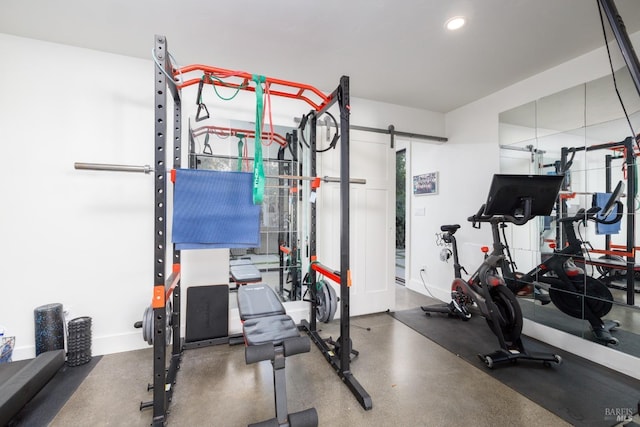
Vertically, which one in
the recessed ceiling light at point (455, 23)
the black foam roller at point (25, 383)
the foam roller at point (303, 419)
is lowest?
the foam roller at point (303, 419)

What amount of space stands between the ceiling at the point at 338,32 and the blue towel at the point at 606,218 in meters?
1.38

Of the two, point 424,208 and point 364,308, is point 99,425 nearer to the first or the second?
point 364,308

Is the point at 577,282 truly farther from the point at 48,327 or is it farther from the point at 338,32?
the point at 48,327

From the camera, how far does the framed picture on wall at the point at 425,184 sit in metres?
4.41

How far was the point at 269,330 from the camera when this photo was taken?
6.15 ft

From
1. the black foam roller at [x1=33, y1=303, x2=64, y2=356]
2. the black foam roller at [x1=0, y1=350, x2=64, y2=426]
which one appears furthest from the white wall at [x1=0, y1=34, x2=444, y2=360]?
the black foam roller at [x1=0, y1=350, x2=64, y2=426]

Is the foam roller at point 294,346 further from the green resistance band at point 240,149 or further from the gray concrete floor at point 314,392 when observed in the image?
the green resistance band at point 240,149

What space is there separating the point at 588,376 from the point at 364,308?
2.18m

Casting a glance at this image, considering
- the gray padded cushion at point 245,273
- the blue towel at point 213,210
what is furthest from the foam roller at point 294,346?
the gray padded cushion at point 245,273

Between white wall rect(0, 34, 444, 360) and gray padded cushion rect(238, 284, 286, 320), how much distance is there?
736mm

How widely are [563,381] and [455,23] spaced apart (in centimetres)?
305

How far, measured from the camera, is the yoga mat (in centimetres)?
189

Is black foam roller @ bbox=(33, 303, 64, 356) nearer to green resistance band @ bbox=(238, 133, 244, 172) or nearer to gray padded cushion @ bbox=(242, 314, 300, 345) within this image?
gray padded cushion @ bbox=(242, 314, 300, 345)

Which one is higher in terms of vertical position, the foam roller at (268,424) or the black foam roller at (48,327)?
the black foam roller at (48,327)
